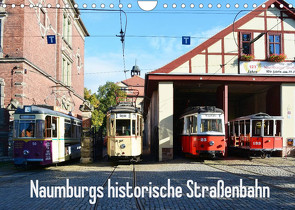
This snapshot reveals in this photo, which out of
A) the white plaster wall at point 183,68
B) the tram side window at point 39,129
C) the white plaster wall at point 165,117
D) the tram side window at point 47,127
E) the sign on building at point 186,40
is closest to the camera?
the tram side window at point 39,129

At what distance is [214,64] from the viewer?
19844 mm

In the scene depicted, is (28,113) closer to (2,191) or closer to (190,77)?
(2,191)

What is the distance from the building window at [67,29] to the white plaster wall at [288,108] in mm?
19461

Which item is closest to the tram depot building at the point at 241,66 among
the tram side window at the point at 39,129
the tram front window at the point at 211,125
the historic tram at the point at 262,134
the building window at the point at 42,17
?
the historic tram at the point at 262,134

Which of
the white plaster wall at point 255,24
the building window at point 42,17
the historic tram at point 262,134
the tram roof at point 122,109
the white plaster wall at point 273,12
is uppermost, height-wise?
the building window at point 42,17

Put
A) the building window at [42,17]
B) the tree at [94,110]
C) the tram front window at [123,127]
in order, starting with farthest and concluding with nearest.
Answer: the tree at [94,110] < the building window at [42,17] < the tram front window at [123,127]

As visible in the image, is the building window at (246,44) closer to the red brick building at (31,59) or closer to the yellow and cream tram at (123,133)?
the yellow and cream tram at (123,133)

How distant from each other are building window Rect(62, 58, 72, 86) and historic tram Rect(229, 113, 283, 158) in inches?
679

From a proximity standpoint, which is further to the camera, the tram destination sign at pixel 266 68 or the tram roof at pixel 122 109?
the tram destination sign at pixel 266 68

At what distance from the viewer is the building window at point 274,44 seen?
20750 millimetres

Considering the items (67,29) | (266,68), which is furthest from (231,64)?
(67,29)

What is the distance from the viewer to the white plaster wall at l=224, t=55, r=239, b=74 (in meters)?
20.0

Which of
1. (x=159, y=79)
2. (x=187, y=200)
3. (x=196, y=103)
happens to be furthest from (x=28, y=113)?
(x=196, y=103)

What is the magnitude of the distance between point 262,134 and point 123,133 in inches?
330
